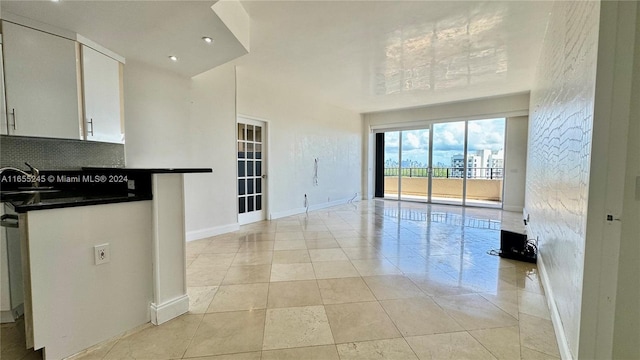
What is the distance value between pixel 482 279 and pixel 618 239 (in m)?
1.64

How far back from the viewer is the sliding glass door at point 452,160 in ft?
23.7

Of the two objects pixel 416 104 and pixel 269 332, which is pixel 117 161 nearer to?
pixel 269 332

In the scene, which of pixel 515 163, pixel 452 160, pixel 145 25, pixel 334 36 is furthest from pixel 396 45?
pixel 452 160

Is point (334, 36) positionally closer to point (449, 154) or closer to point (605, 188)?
point (605, 188)

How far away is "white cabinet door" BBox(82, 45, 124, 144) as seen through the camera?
262 centimetres

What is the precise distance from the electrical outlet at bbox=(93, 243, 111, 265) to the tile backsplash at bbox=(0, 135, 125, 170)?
161 cm

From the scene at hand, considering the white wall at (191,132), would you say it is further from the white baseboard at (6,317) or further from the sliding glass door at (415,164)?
the sliding glass door at (415,164)

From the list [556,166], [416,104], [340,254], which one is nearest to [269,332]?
[340,254]

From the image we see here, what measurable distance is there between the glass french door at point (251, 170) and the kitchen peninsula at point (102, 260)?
284cm

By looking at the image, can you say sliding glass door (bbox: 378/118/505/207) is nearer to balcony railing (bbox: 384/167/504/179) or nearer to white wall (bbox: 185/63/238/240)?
balcony railing (bbox: 384/167/504/179)

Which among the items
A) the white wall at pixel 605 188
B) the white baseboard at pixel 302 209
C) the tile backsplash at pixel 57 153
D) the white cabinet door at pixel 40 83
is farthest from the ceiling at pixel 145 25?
the white baseboard at pixel 302 209

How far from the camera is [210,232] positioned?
4.28m

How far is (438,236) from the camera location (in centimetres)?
429

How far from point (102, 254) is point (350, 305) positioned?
6.00ft
